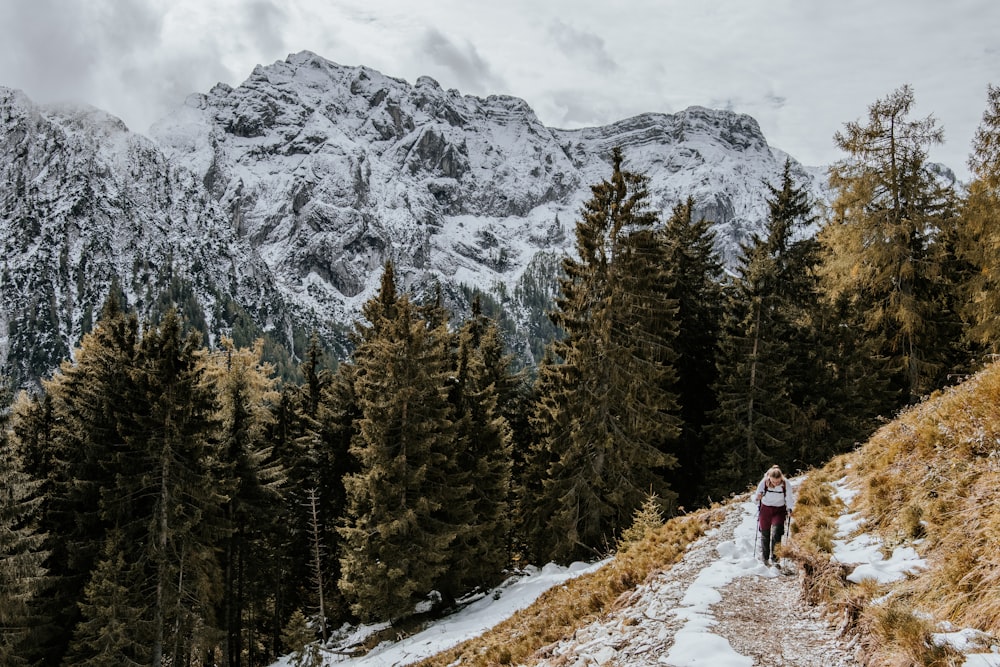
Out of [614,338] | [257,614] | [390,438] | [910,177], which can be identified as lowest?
[257,614]

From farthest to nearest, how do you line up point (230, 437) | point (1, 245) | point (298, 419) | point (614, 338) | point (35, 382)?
point (1, 245) → point (35, 382) → point (298, 419) → point (230, 437) → point (614, 338)

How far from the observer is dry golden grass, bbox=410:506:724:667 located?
834 cm

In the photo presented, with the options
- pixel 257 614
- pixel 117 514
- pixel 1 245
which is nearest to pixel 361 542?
pixel 117 514

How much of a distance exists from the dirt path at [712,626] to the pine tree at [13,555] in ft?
57.5

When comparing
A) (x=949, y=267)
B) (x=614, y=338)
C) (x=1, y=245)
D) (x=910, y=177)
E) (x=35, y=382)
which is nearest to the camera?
(x=910, y=177)

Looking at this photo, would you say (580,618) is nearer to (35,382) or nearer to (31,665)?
(31,665)

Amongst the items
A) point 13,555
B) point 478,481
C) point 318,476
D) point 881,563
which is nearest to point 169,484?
point 13,555

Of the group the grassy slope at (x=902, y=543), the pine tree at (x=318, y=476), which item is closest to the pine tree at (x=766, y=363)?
the grassy slope at (x=902, y=543)

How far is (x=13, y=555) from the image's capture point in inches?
674

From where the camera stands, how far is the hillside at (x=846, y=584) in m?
4.92

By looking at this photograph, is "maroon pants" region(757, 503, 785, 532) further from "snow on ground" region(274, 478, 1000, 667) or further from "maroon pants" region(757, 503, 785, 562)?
"snow on ground" region(274, 478, 1000, 667)

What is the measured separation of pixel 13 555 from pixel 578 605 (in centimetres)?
1785

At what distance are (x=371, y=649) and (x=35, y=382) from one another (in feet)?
678

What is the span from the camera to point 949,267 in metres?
20.0
